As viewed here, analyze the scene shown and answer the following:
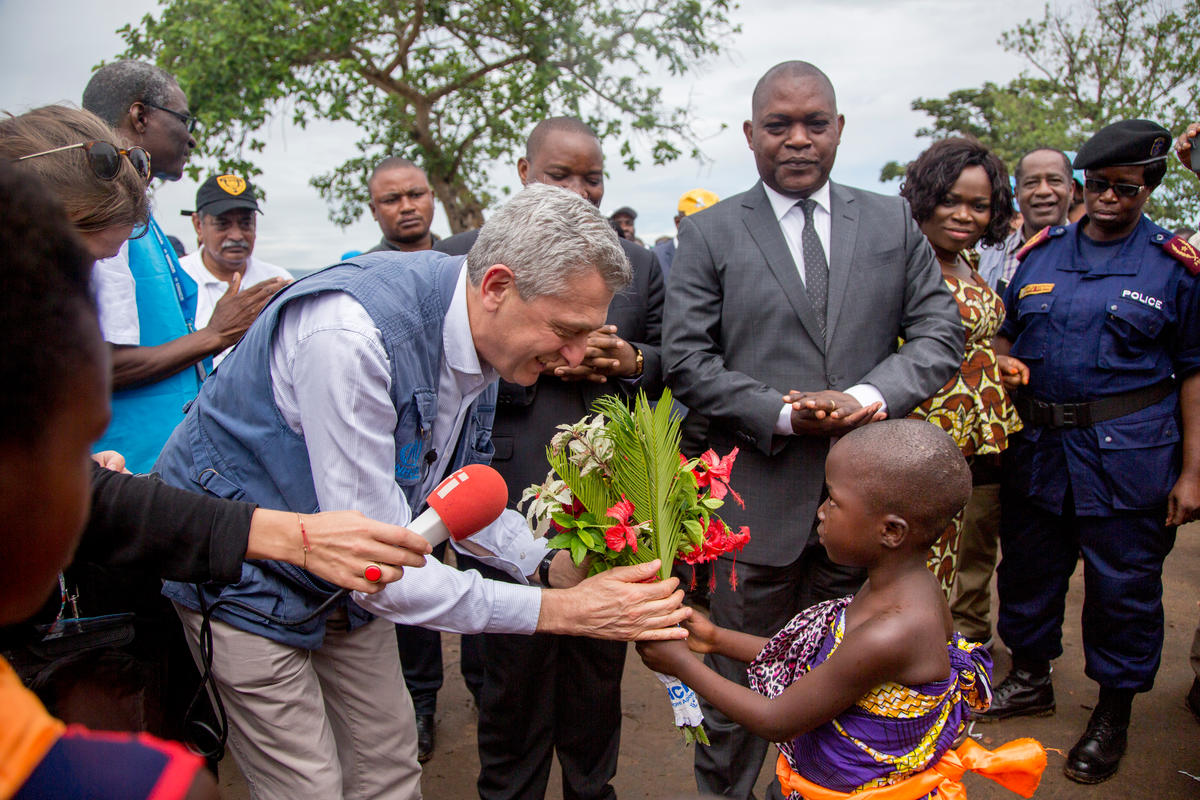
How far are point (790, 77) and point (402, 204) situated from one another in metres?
2.71

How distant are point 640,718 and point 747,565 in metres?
1.57

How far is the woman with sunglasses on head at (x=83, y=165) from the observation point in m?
2.24

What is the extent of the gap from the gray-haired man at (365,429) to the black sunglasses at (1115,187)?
2677mm

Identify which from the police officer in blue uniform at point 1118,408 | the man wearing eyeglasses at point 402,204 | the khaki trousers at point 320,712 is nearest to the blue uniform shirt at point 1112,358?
the police officer in blue uniform at point 1118,408

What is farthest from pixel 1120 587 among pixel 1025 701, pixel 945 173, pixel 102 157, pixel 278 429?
pixel 102 157

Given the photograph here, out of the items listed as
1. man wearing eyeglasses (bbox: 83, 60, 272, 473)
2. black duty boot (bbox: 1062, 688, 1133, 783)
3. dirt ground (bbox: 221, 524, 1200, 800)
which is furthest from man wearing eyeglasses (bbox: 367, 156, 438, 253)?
black duty boot (bbox: 1062, 688, 1133, 783)

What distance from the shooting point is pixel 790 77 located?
3.45 metres

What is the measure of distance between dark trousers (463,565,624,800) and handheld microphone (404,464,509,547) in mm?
1043

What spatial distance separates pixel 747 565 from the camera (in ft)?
10.6

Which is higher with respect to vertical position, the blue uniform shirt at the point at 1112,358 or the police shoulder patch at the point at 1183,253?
the police shoulder patch at the point at 1183,253

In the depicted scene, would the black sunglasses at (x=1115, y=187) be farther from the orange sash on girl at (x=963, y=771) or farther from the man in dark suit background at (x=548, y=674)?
the orange sash on girl at (x=963, y=771)

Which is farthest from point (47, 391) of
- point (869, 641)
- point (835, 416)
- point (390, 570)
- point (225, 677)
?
point (835, 416)

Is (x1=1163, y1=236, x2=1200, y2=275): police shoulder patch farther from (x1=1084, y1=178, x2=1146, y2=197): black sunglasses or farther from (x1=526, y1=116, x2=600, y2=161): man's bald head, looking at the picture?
(x1=526, y1=116, x2=600, y2=161): man's bald head

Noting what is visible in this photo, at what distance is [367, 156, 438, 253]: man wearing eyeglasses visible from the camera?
5.20m
